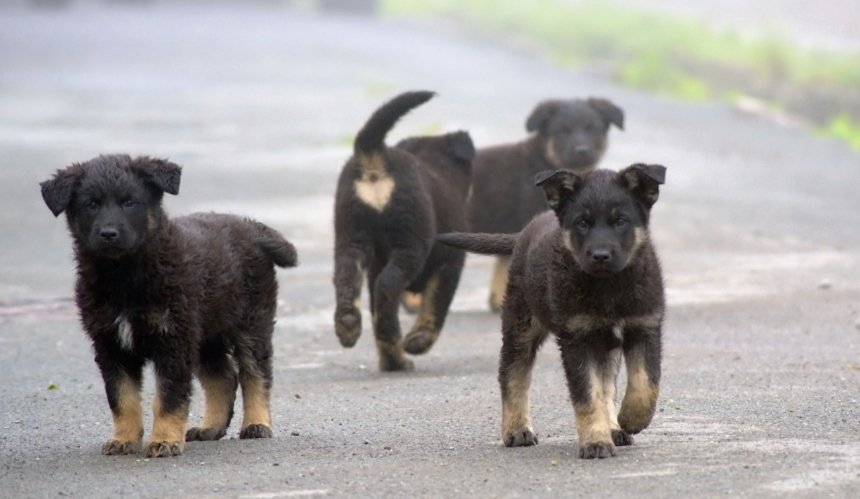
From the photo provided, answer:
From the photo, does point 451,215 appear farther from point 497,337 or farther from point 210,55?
point 210,55

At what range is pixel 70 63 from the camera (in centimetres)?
3150

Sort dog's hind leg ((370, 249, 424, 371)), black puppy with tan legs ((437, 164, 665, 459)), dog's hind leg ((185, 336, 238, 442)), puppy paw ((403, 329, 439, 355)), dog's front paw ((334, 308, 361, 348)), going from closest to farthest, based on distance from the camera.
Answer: black puppy with tan legs ((437, 164, 665, 459)) < dog's hind leg ((185, 336, 238, 442)) < dog's front paw ((334, 308, 361, 348)) < dog's hind leg ((370, 249, 424, 371)) < puppy paw ((403, 329, 439, 355))

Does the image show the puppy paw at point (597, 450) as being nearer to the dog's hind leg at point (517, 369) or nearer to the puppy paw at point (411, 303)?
the dog's hind leg at point (517, 369)

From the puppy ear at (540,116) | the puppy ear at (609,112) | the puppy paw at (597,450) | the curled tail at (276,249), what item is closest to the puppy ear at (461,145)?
the puppy ear at (540,116)

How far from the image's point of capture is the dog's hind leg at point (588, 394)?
23.4ft

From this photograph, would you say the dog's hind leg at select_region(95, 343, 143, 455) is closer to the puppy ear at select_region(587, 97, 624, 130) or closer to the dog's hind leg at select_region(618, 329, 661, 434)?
the dog's hind leg at select_region(618, 329, 661, 434)

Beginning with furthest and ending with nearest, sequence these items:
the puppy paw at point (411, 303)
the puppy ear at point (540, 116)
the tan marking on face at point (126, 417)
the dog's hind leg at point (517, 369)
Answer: the puppy ear at point (540, 116) < the puppy paw at point (411, 303) < the dog's hind leg at point (517, 369) < the tan marking on face at point (126, 417)

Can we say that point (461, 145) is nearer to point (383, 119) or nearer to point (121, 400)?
point (383, 119)

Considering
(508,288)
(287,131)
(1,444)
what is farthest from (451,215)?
(287,131)

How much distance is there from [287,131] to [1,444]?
51.5 feet

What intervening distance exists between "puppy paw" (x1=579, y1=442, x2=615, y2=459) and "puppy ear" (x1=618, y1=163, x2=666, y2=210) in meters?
1.11

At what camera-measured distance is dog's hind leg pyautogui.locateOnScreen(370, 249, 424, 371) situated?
1038 cm

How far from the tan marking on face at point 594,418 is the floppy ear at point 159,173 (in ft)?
6.81

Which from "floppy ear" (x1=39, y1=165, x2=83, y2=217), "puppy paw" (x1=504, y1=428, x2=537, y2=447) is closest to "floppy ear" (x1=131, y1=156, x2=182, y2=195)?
"floppy ear" (x1=39, y1=165, x2=83, y2=217)
